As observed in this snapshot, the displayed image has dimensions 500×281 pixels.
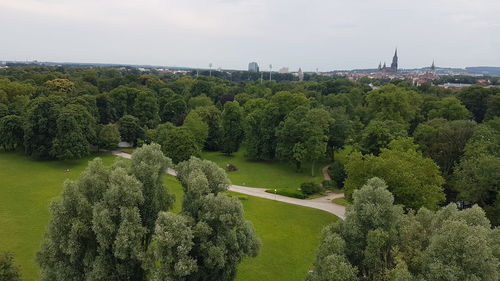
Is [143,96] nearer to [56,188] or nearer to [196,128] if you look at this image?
[196,128]

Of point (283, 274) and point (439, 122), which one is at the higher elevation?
point (439, 122)

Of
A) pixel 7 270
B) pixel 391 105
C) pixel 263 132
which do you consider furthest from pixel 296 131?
pixel 7 270

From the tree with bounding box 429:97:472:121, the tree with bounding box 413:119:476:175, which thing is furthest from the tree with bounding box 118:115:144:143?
the tree with bounding box 429:97:472:121

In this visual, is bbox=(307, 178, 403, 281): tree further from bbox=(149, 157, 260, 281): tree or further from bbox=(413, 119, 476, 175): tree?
bbox=(413, 119, 476, 175): tree

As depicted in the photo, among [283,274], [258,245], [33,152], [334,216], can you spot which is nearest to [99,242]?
[258,245]

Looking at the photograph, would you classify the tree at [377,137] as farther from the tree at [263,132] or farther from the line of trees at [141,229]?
the line of trees at [141,229]
